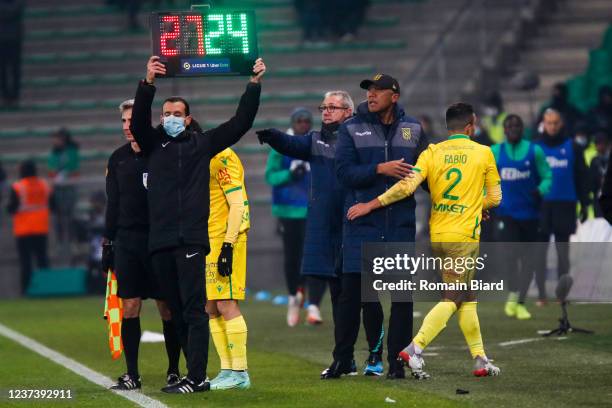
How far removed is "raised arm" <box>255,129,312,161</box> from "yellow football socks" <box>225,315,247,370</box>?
133cm

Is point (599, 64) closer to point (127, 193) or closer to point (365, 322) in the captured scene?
point (365, 322)

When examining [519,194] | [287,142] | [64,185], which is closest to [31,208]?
[64,185]

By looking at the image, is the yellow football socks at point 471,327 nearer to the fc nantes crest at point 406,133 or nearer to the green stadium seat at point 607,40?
the fc nantes crest at point 406,133

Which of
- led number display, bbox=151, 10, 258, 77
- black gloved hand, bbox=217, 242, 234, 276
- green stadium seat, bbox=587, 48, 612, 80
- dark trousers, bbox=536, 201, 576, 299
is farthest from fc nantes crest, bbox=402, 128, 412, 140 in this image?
green stadium seat, bbox=587, 48, 612, 80

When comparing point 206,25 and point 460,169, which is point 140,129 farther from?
point 460,169

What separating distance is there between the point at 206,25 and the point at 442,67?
1508 centimetres

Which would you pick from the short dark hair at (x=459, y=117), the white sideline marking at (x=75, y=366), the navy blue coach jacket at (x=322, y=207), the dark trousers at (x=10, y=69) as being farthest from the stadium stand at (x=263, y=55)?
the short dark hair at (x=459, y=117)

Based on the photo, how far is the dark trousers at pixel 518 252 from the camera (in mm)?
16969

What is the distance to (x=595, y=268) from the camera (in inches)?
661

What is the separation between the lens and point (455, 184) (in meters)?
11.4

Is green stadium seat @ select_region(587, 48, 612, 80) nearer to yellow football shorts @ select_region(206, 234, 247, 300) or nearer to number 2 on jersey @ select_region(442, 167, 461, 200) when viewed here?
number 2 on jersey @ select_region(442, 167, 461, 200)

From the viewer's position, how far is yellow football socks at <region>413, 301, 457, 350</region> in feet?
36.6

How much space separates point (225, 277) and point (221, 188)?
63 cm

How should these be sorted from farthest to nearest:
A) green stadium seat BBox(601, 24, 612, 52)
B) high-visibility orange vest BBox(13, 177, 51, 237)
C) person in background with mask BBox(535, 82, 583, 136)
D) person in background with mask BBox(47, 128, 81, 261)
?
1. green stadium seat BBox(601, 24, 612, 52)
2. person in background with mask BBox(47, 128, 81, 261)
3. high-visibility orange vest BBox(13, 177, 51, 237)
4. person in background with mask BBox(535, 82, 583, 136)
